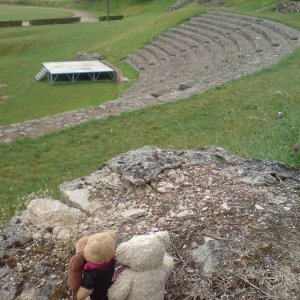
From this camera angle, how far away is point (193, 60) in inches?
838

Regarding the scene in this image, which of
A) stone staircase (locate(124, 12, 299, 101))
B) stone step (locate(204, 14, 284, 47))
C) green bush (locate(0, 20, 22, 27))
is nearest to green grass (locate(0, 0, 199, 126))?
stone staircase (locate(124, 12, 299, 101))

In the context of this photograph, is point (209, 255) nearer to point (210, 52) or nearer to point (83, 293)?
point (83, 293)

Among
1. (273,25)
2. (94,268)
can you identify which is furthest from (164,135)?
(273,25)

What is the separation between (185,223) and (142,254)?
2.76 ft

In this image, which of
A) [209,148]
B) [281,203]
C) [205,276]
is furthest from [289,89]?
[205,276]

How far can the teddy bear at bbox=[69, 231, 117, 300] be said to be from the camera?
289 centimetres

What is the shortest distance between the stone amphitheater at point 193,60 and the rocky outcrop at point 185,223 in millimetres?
6633

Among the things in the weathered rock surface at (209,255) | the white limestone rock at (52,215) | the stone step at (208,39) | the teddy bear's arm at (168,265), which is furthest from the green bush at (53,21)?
the teddy bear's arm at (168,265)

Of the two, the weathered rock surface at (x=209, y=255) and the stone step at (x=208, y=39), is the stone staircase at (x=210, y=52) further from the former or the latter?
the weathered rock surface at (x=209, y=255)

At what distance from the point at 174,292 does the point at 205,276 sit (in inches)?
9.4

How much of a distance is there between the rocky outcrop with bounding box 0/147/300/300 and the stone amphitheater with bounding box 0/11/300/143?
6633 millimetres

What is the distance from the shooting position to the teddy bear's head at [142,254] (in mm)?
2994

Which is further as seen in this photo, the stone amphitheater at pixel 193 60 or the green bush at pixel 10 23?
the green bush at pixel 10 23

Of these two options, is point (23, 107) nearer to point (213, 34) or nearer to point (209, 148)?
point (213, 34)
